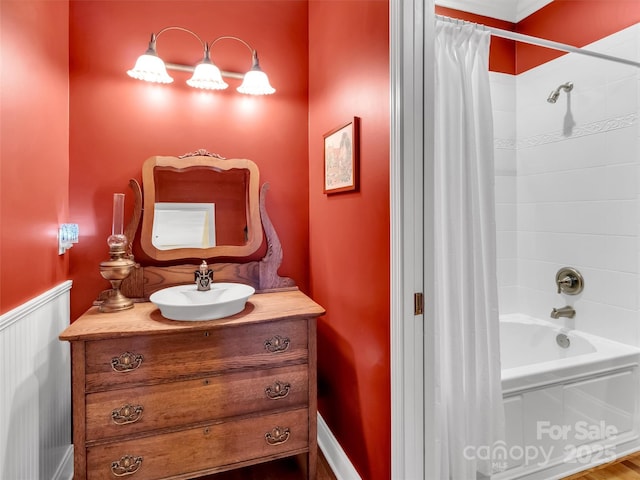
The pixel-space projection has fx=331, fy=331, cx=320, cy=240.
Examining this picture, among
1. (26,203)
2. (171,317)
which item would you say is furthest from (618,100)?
(26,203)

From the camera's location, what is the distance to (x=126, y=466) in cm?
129

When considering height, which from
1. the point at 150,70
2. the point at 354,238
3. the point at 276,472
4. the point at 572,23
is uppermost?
the point at 572,23

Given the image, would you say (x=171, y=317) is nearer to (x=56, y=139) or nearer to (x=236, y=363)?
(x=236, y=363)

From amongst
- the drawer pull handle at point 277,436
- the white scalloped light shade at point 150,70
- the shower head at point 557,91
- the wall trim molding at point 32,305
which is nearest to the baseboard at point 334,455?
the drawer pull handle at point 277,436

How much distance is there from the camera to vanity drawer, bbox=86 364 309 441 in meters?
1.26

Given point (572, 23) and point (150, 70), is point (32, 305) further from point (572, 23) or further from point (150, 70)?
point (572, 23)

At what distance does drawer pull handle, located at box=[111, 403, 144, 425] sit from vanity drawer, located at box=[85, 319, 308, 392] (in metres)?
0.09

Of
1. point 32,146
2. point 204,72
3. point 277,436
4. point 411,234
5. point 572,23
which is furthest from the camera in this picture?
point 572,23

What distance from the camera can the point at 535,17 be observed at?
2273 millimetres

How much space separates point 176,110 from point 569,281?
8.54 ft

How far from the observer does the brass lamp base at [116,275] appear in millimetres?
1485

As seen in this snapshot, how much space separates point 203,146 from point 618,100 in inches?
93.7

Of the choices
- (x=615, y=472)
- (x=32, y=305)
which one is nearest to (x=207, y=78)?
(x=32, y=305)

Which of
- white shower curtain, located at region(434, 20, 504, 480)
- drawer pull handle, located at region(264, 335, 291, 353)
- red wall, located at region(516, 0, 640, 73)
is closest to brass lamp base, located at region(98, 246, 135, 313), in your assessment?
drawer pull handle, located at region(264, 335, 291, 353)
